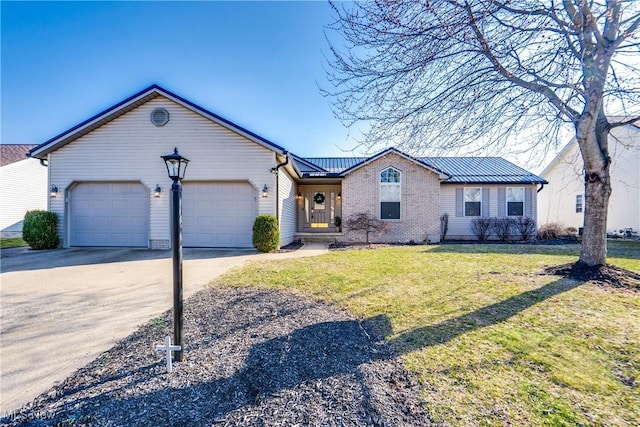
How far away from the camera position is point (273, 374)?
8.42 feet

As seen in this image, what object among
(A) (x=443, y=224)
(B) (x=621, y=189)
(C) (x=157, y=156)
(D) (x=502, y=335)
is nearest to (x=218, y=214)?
(C) (x=157, y=156)

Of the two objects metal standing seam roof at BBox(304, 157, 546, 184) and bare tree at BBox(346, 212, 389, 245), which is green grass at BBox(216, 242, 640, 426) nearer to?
bare tree at BBox(346, 212, 389, 245)

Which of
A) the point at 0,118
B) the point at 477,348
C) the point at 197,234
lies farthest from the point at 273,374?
A: the point at 0,118

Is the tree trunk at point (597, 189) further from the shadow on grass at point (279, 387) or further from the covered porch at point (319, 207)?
the covered porch at point (319, 207)

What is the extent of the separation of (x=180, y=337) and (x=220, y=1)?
31.7 ft

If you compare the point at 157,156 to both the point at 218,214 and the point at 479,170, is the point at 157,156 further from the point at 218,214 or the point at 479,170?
the point at 479,170

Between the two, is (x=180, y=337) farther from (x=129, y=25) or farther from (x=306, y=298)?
(x=129, y=25)

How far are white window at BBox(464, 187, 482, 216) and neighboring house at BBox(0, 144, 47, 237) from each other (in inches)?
1044

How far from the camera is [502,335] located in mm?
3375

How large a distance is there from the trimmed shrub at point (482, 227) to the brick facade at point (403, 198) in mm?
2344

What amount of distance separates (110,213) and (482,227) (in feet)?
55.0

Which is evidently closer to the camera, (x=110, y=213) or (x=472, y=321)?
(x=472, y=321)

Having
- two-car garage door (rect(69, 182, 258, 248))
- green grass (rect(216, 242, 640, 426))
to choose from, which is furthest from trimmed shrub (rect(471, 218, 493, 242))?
two-car garage door (rect(69, 182, 258, 248))

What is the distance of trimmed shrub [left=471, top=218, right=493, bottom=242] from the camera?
1430 cm
